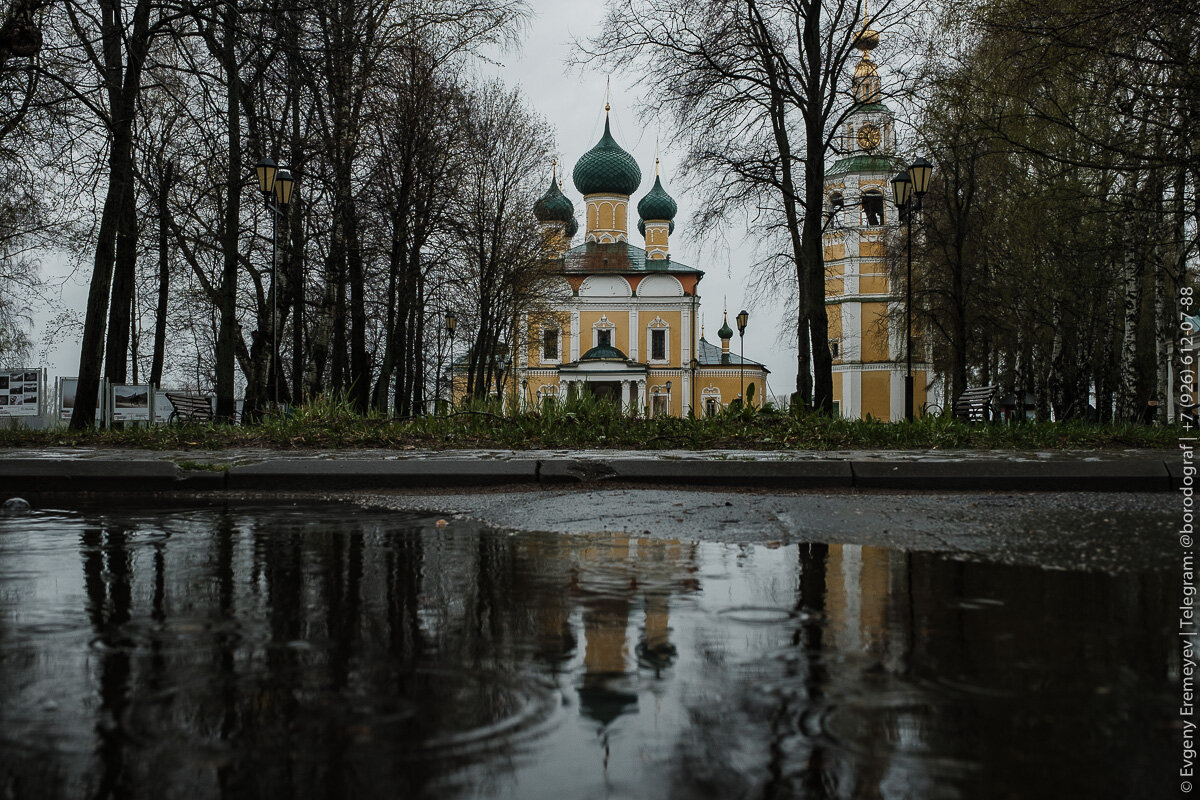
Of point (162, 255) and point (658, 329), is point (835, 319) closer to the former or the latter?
point (658, 329)

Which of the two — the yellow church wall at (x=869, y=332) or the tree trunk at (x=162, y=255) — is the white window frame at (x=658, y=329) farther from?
the tree trunk at (x=162, y=255)

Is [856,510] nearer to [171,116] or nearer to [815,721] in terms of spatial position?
[815,721]

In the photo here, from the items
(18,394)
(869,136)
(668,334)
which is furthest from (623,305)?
(18,394)

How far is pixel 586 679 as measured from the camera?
94.3 inches

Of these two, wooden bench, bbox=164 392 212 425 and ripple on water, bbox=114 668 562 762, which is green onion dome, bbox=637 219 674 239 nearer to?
wooden bench, bbox=164 392 212 425

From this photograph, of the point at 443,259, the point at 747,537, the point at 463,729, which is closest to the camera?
the point at 463,729

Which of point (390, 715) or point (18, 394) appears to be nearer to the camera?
point (390, 715)

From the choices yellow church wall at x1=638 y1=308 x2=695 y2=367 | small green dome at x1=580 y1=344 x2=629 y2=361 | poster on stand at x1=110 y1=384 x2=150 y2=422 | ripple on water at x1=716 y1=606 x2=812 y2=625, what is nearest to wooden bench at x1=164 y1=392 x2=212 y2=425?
poster on stand at x1=110 y1=384 x2=150 y2=422

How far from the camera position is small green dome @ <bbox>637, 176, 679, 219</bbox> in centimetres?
7675

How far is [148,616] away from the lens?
3137 mm

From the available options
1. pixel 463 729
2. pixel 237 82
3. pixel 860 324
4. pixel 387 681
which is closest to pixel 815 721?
pixel 463 729

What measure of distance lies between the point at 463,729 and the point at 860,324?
6682cm

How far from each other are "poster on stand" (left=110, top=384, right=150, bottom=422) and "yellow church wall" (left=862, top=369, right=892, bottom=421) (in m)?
52.9

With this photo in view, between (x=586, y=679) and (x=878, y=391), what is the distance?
66739 mm
